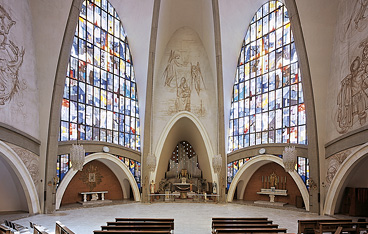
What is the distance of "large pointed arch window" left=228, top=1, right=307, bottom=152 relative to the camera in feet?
65.6

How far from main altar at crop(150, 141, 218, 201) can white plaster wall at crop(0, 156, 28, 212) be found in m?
8.51

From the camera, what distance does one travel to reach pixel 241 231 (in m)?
9.10

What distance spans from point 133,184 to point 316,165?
38.2 feet

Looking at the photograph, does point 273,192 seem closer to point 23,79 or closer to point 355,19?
point 355,19

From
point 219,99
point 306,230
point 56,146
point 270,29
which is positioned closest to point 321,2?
point 270,29

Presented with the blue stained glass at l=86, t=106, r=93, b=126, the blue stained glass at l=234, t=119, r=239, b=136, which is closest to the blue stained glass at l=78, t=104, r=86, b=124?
the blue stained glass at l=86, t=106, r=93, b=126

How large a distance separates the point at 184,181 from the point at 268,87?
906 centimetres

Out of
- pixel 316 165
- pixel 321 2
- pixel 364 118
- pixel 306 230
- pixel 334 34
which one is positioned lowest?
pixel 306 230

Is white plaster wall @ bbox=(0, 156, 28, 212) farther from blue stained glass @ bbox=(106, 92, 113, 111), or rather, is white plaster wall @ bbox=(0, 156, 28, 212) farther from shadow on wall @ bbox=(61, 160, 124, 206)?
blue stained glass @ bbox=(106, 92, 113, 111)

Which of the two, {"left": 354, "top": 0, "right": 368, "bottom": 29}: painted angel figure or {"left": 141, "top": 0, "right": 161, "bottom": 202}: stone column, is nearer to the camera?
{"left": 354, "top": 0, "right": 368, "bottom": 29}: painted angel figure

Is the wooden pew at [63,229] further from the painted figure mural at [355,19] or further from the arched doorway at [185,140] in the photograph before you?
the arched doorway at [185,140]

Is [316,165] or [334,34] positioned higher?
[334,34]

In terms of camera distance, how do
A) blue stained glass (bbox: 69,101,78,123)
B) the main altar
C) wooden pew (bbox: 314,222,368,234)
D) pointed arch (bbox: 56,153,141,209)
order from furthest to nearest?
the main altar, pointed arch (bbox: 56,153,141,209), blue stained glass (bbox: 69,101,78,123), wooden pew (bbox: 314,222,368,234)

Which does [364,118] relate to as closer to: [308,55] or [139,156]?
[308,55]
